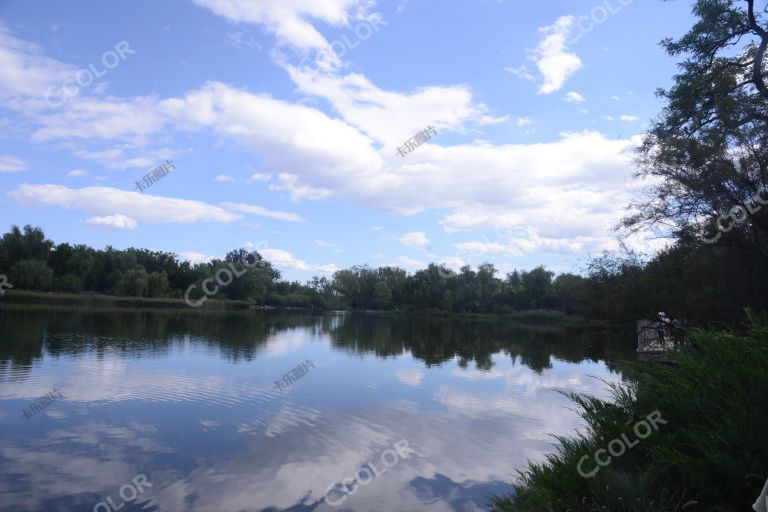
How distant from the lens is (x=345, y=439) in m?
12.0

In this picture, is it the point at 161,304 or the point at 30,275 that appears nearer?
the point at 30,275

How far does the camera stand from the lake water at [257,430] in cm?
863

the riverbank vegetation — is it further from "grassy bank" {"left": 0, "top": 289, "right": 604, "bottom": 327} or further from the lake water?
"grassy bank" {"left": 0, "top": 289, "right": 604, "bottom": 327}

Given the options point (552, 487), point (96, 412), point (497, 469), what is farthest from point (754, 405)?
point (96, 412)

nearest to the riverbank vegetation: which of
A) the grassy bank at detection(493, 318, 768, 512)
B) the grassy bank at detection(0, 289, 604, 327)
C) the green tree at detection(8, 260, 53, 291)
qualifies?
the grassy bank at detection(493, 318, 768, 512)

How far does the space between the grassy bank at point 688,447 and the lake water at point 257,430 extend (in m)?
1.36

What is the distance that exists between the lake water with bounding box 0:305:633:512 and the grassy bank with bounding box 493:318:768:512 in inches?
53.7
